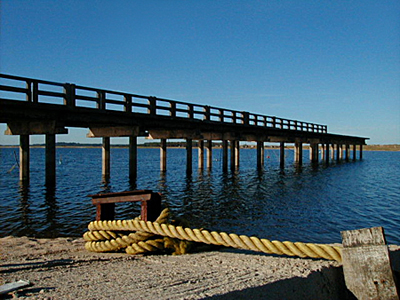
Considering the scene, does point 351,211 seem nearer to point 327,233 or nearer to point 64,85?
point 327,233

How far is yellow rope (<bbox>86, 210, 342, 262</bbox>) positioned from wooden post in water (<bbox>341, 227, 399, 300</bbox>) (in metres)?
0.30

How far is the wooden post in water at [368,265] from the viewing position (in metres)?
3.20

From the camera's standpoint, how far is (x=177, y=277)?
11.7 feet

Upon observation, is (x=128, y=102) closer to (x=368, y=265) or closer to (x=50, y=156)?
(x=50, y=156)

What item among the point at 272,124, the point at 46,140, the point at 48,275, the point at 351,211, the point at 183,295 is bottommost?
the point at 351,211

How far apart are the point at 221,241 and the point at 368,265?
1808mm

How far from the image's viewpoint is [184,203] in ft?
43.4

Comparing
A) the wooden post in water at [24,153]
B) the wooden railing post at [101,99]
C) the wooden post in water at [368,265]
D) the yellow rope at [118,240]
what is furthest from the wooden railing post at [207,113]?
the wooden post in water at [368,265]

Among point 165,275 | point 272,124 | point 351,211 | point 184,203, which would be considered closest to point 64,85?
point 184,203

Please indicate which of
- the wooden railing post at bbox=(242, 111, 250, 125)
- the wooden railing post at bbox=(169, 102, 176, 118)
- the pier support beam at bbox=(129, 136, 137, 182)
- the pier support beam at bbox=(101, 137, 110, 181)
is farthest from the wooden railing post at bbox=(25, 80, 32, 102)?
the wooden railing post at bbox=(242, 111, 250, 125)

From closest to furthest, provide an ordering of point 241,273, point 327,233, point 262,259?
point 241,273 → point 262,259 → point 327,233

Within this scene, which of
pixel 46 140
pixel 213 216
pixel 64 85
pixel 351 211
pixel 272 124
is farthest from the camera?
pixel 272 124

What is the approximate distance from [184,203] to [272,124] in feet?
63.1

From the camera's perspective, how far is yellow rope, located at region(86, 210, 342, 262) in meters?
3.82
